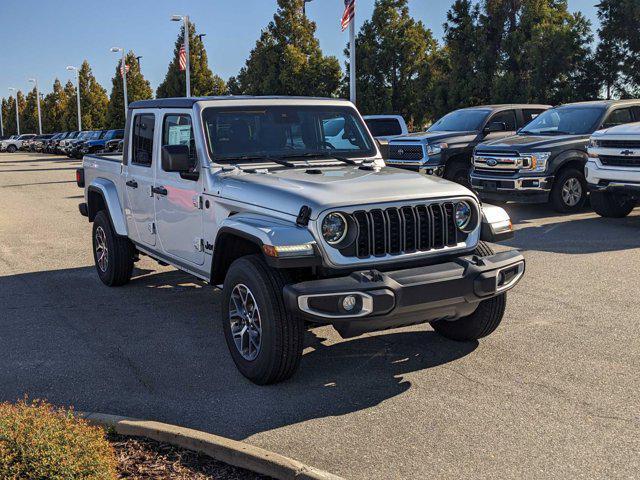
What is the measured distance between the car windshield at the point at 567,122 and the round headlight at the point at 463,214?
8.88 m

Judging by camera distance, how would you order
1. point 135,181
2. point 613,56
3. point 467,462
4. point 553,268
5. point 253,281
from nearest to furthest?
point 467,462 → point 253,281 → point 135,181 → point 553,268 → point 613,56

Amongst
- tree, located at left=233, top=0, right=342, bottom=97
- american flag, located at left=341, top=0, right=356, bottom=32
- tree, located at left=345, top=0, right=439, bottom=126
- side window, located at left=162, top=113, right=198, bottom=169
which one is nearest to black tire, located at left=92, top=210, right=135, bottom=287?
side window, located at left=162, top=113, right=198, bottom=169

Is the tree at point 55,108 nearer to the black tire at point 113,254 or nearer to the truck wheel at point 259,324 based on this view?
the black tire at point 113,254

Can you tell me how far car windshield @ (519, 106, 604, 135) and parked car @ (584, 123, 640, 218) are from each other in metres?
1.62

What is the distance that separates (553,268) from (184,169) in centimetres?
480

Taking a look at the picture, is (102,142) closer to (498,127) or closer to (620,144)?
(498,127)

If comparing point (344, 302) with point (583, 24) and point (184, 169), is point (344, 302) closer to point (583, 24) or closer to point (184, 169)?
point (184, 169)

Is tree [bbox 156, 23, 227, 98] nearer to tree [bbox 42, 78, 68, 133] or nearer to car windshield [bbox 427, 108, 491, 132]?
car windshield [bbox 427, 108, 491, 132]

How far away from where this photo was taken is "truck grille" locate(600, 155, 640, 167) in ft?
36.2

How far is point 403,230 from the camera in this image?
4.90 metres

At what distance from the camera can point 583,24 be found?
25031mm

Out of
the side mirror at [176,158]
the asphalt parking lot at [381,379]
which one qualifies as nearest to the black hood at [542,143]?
the asphalt parking lot at [381,379]

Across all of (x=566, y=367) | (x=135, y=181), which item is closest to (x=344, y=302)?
(x=566, y=367)

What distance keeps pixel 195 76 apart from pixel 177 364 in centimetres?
4530
